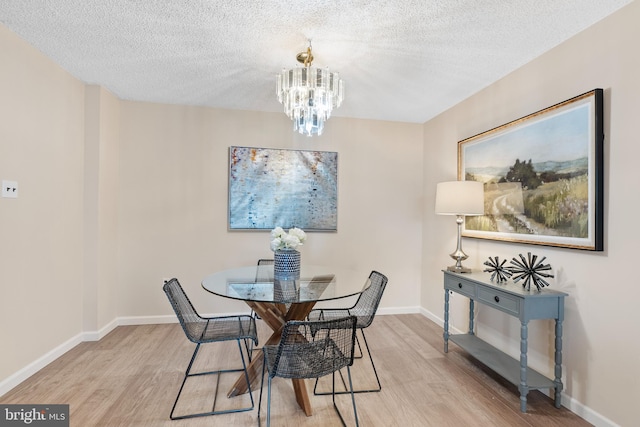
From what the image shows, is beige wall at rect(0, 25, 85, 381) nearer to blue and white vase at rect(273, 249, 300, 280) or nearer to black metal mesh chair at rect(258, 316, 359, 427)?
blue and white vase at rect(273, 249, 300, 280)

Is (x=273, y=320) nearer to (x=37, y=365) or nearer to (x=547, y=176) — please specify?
(x=37, y=365)

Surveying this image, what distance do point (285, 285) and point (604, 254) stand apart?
2.01 m

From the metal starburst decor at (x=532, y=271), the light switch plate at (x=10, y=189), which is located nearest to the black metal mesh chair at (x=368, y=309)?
the metal starburst decor at (x=532, y=271)

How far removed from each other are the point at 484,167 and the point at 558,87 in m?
0.87

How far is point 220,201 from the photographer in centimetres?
376

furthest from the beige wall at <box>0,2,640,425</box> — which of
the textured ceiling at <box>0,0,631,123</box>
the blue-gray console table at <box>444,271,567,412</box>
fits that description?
the textured ceiling at <box>0,0,631,123</box>

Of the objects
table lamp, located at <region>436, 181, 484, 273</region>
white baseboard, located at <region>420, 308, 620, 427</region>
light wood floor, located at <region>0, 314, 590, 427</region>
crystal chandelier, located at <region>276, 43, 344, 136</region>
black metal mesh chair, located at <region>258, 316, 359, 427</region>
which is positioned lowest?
light wood floor, located at <region>0, 314, 590, 427</region>

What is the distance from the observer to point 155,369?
2596mm

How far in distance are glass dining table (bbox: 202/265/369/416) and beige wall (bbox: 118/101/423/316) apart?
105 centimetres

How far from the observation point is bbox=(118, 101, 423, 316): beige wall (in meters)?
3.61

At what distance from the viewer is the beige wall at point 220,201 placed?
142 inches

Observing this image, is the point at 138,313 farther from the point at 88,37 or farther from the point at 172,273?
the point at 88,37

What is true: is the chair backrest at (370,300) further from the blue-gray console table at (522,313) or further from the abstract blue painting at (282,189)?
the abstract blue painting at (282,189)

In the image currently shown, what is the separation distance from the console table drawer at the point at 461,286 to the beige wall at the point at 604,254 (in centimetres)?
41
